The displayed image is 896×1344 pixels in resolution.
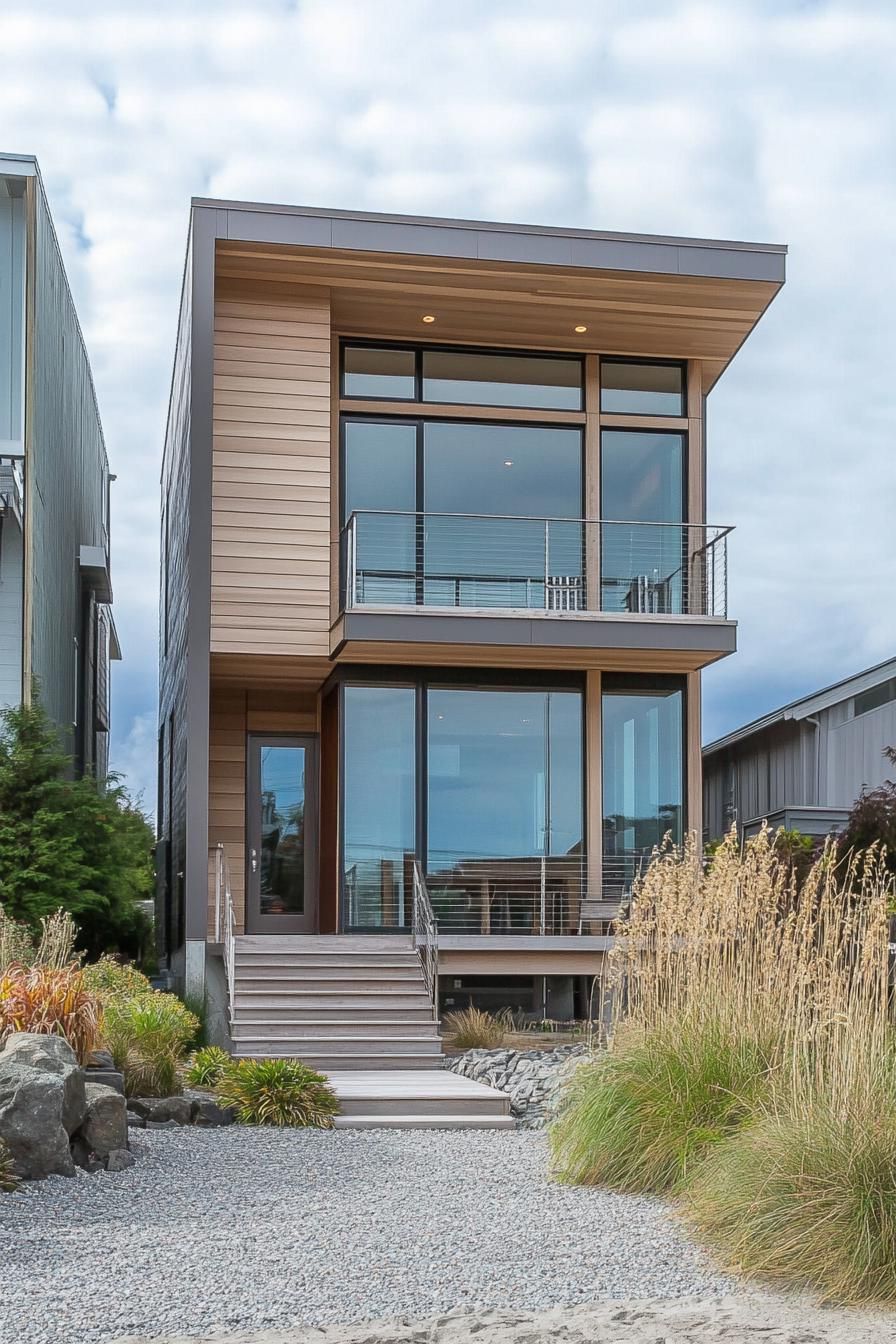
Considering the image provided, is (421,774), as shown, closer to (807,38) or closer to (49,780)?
(49,780)

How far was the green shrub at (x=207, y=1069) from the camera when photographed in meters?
10.4

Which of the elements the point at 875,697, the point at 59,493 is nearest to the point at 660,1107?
the point at 59,493

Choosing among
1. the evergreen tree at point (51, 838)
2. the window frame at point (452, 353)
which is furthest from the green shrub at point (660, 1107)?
the window frame at point (452, 353)

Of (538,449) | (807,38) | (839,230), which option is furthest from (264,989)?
(839,230)

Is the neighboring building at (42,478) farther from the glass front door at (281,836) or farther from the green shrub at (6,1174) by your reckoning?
the green shrub at (6,1174)

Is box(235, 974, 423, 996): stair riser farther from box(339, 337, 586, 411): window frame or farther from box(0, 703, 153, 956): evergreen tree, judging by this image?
box(339, 337, 586, 411): window frame

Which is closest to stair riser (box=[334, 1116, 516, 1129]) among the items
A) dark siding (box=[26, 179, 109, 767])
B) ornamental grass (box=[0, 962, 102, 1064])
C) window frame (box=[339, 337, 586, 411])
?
ornamental grass (box=[0, 962, 102, 1064])

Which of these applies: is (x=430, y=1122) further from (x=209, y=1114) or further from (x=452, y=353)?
(x=452, y=353)

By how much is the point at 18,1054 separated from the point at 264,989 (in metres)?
5.55

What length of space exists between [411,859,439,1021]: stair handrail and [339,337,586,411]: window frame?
504 centimetres

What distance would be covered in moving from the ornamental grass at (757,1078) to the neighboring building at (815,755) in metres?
13.5

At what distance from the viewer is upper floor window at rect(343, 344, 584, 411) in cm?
1616

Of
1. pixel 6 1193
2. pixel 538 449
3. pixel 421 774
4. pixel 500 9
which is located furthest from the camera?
pixel 538 449

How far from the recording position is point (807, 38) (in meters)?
11.9
